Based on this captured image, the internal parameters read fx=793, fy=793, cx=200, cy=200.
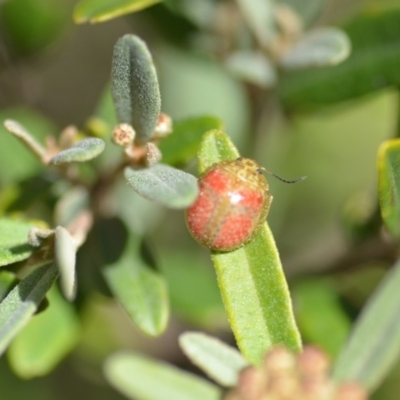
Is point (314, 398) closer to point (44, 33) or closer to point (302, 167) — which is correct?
point (44, 33)

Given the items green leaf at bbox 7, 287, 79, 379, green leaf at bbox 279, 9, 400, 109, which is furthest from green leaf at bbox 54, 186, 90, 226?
green leaf at bbox 279, 9, 400, 109

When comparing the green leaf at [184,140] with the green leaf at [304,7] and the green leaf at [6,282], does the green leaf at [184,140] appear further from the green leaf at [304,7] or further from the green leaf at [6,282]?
the green leaf at [304,7]

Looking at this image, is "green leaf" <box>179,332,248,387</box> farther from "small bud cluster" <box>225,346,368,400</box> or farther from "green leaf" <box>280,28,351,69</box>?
"green leaf" <box>280,28,351,69</box>

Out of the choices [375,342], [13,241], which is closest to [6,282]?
[13,241]

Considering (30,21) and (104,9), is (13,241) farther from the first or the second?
(30,21)

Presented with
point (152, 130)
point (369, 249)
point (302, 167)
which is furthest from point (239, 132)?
point (152, 130)

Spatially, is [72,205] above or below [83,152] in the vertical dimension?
below
